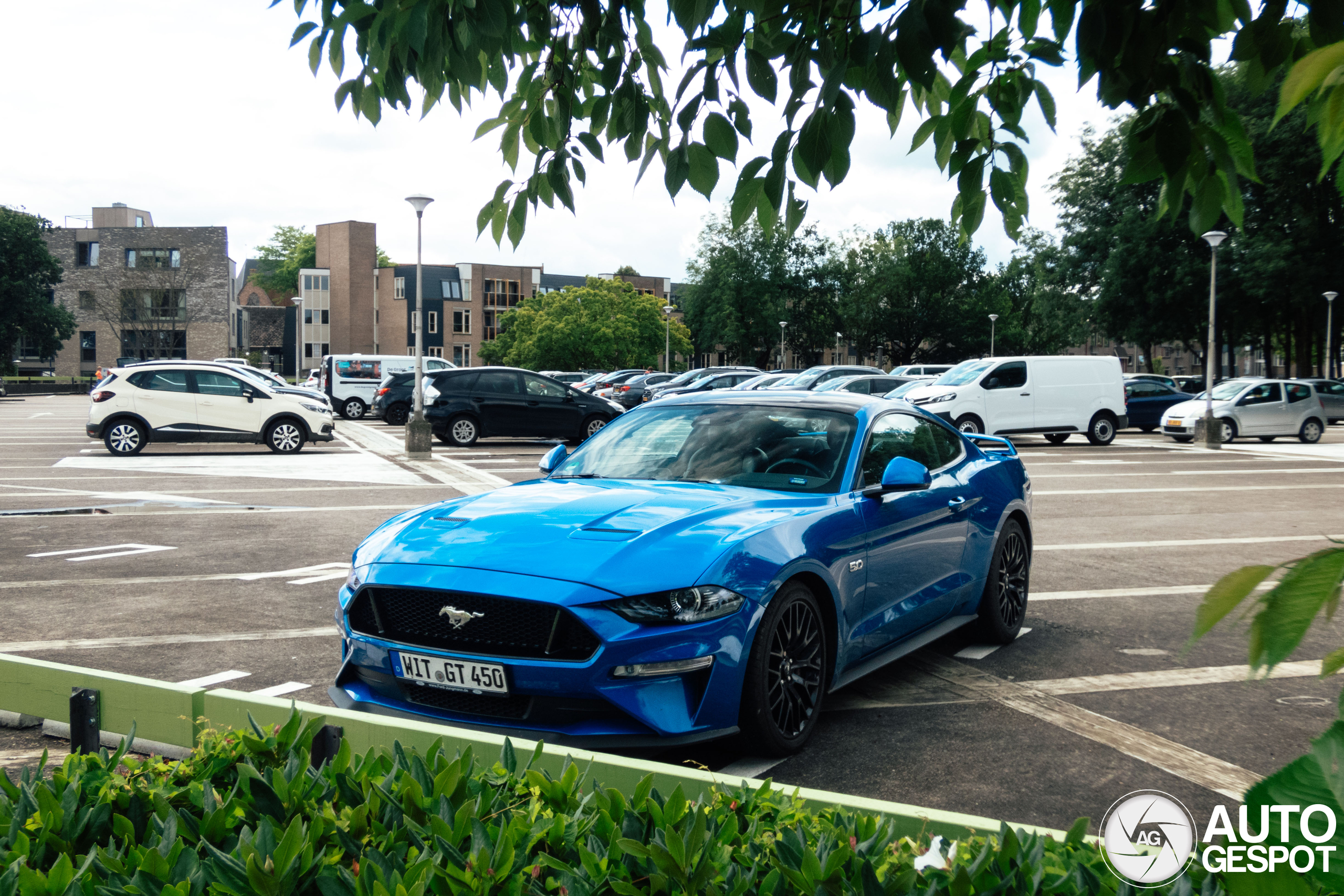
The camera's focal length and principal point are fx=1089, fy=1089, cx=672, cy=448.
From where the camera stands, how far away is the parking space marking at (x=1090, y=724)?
165 inches

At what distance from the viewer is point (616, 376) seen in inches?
2000

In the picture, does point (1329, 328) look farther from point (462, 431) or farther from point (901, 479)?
point (901, 479)

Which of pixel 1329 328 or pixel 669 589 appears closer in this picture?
pixel 669 589

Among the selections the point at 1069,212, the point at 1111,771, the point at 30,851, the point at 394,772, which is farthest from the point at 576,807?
the point at 1069,212

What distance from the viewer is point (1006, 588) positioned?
643 centimetres

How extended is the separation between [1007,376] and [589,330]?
56.3 metres

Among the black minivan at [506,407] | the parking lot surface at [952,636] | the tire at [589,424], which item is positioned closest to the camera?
the parking lot surface at [952,636]

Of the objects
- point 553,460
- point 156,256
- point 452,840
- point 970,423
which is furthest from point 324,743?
point 156,256

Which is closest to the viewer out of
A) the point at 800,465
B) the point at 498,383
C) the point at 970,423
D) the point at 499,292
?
the point at 800,465

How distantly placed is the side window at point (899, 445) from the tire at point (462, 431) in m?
18.1

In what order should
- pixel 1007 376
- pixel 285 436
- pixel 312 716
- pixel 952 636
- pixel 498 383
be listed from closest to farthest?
pixel 312 716
pixel 952 636
pixel 285 436
pixel 498 383
pixel 1007 376

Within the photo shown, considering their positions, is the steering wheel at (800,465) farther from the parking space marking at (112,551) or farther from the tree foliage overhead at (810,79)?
the parking space marking at (112,551)

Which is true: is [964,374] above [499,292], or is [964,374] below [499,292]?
below

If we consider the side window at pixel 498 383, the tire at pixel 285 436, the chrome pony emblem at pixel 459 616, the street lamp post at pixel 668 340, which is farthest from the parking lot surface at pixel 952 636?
the street lamp post at pixel 668 340
